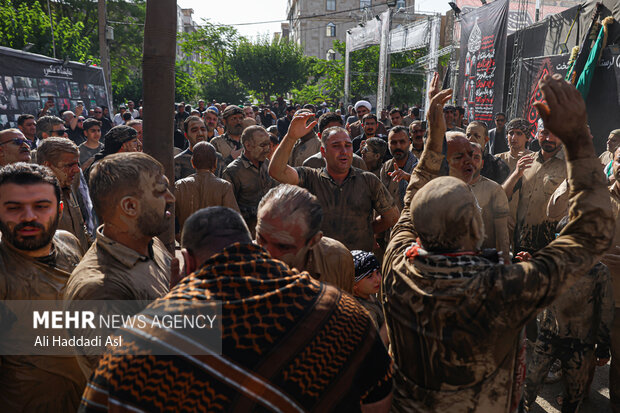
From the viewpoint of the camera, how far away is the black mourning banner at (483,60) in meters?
12.1

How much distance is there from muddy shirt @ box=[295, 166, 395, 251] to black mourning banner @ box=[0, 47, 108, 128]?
419 inches

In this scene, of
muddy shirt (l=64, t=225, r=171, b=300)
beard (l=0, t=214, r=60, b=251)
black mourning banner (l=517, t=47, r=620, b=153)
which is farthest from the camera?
black mourning banner (l=517, t=47, r=620, b=153)

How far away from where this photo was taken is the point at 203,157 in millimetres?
5051

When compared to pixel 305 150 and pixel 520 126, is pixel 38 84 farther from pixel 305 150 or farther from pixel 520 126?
pixel 520 126

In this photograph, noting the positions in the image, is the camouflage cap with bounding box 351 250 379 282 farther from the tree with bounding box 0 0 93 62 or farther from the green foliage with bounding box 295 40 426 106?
the green foliage with bounding box 295 40 426 106

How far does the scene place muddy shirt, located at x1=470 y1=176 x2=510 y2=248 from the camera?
4320 mm

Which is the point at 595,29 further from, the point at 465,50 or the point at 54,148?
the point at 54,148

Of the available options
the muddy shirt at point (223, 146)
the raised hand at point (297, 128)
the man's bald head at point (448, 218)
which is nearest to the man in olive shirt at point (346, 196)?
the raised hand at point (297, 128)

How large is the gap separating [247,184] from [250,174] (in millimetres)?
123

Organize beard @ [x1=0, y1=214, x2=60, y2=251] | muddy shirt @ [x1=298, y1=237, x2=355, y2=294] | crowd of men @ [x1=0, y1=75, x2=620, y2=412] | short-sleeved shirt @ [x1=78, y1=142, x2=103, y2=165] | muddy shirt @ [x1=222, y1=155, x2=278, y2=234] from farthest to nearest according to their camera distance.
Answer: short-sleeved shirt @ [x1=78, y1=142, x2=103, y2=165]
muddy shirt @ [x1=222, y1=155, x2=278, y2=234]
muddy shirt @ [x1=298, y1=237, x2=355, y2=294]
beard @ [x1=0, y1=214, x2=60, y2=251]
crowd of men @ [x1=0, y1=75, x2=620, y2=412]

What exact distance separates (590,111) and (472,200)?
9.15m

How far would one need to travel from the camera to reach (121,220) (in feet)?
7.68

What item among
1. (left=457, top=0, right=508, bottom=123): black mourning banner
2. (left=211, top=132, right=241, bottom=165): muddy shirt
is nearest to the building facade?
(left=457, top=0, right=508, bottom=123): black mourning banner

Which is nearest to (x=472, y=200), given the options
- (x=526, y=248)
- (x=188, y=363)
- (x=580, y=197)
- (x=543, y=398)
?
(x=580, y=197)
